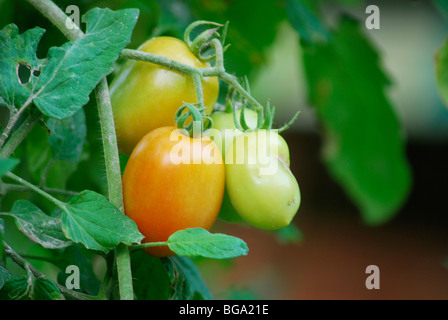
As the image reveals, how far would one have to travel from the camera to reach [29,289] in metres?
0.37

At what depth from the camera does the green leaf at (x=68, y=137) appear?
487mm

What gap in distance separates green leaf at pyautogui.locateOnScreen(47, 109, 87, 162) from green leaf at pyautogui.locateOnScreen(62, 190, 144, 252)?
14 centimetres

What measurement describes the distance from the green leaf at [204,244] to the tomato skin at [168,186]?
0.03 meters

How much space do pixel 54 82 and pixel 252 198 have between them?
0.52 ft

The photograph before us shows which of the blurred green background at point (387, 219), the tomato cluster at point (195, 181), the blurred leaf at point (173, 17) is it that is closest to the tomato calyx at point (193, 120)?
Answer: the tomato cluster at point (195, 181)

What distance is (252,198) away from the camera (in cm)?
38

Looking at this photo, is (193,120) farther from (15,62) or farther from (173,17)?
(173,17)

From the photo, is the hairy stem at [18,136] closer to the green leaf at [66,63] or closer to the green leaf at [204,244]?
the green leaf at [66,63]

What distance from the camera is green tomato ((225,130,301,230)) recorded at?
0.37 m

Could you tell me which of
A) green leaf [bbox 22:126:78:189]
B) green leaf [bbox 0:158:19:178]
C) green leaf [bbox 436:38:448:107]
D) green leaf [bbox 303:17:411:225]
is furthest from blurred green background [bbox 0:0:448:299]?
green leaf [bbox 0:158:19:178]

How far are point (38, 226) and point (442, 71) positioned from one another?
0.51 meters

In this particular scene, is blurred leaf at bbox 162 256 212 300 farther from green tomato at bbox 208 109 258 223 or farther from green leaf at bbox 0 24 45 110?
green leaf at bbox 0 24 45 110
